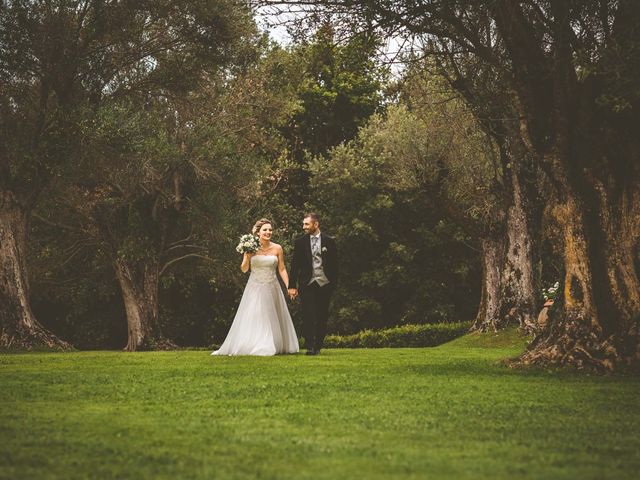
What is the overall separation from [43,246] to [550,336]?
24844 mm

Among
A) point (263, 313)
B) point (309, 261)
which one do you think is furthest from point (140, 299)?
point (309, 261)

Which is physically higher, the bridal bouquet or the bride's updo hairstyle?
the bride's updo hairstyle

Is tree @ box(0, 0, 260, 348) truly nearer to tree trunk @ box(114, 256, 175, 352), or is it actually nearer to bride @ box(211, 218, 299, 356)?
tree trunk @ box(114, 256, 175, 352)

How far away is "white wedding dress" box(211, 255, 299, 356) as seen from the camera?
18109 millimetres

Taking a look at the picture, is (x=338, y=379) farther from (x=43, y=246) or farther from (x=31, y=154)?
(x=43, y=246)

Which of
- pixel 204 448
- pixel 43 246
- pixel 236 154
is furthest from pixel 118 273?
pixel 204 448

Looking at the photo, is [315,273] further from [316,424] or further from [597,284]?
[316,424]

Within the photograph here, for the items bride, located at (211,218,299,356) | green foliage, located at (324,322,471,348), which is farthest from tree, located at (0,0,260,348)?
green foliage, located at (324,322,471,348)

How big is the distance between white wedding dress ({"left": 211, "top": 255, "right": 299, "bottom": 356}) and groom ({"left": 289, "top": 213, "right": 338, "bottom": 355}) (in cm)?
82

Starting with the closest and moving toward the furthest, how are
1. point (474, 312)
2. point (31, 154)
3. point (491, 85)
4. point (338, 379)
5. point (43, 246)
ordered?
point (338, 379) → point (491, 85) → point (31, 154) → point (43, 246) → point (474, 312)

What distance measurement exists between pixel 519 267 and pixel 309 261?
35.4ft

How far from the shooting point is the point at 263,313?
18266 millimetres

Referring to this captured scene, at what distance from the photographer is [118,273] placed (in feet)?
109

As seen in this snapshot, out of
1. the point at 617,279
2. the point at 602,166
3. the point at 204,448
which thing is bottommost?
the point at 204,448
